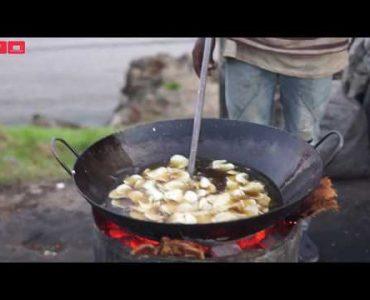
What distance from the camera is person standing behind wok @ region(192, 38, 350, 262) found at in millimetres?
3496

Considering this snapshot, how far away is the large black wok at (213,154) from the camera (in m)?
2.74

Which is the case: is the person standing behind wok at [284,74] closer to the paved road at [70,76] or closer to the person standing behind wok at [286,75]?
the person standing behind wok at [286,75]

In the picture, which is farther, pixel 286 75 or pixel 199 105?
pixel 286 75

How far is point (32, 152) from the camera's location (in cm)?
531

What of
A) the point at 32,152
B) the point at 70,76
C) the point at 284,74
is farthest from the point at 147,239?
the point at 70,76

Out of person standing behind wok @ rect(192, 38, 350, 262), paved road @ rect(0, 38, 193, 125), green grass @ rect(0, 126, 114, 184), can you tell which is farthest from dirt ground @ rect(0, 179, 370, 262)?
paved road @ rect(0, 38, 193, 125)

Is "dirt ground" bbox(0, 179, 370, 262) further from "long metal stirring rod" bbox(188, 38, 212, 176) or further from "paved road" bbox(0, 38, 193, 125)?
"paved road" bbox(0, 38, 193, 125)

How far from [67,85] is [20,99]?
29.3 inches

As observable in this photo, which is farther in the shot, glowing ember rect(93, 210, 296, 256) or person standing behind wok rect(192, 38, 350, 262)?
person standing behind wok rect(192, 38, 350, 262)

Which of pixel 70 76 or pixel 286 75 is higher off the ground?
pixel 286 75

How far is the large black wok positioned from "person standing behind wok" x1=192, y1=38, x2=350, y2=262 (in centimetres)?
54

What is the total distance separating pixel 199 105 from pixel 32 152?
290cm

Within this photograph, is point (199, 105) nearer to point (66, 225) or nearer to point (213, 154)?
point (213, 154)

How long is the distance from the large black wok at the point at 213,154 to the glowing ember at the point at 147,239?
3.1 inches
